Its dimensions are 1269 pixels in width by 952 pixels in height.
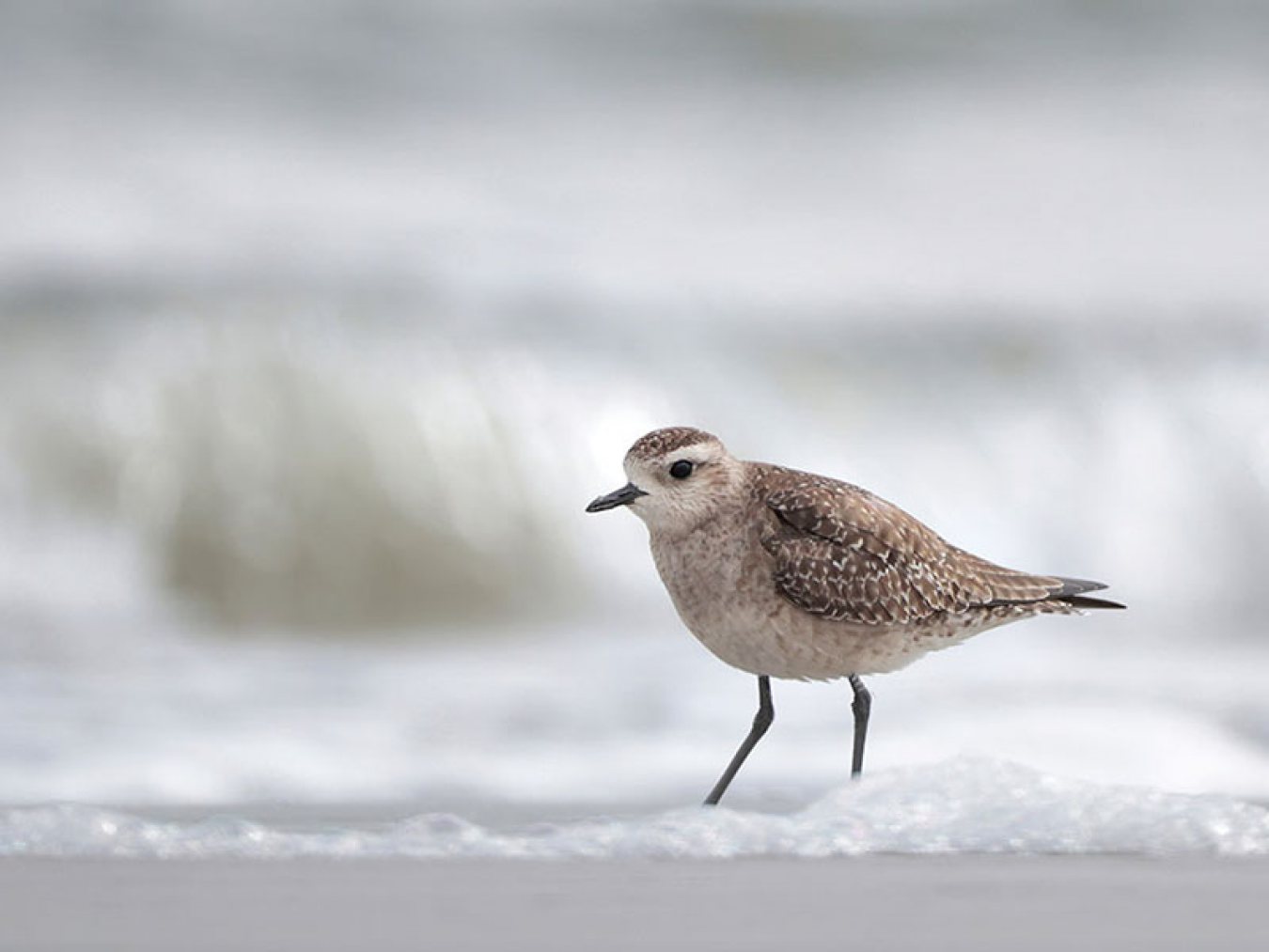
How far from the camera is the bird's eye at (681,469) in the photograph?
625cm

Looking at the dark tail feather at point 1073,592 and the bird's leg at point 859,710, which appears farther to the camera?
the dark tail feather at point 1073,592

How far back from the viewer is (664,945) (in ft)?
14.8

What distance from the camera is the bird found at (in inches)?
243

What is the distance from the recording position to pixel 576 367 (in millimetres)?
13477

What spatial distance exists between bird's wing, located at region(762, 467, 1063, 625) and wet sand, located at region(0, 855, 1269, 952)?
953 mm

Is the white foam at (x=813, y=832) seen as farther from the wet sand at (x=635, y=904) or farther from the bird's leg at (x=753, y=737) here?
the bird's leg at (x=753, y=737)

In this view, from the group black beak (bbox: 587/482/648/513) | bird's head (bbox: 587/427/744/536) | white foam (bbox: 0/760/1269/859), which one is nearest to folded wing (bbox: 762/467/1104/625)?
bird's head (bbox: 587/427/744/536)

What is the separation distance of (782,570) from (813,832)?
802mm

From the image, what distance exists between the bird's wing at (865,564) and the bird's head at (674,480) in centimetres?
20

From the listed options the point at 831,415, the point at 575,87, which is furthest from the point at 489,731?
the point at 575,87

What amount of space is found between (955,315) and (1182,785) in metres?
7.31

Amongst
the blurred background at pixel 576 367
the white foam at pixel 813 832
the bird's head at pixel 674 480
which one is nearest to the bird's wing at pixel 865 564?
the bird's head at pixel 674 480

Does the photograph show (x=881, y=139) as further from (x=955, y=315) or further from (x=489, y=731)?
(x=489, y=731)

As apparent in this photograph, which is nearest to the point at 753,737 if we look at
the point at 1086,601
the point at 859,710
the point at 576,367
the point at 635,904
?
the point at 859,710
